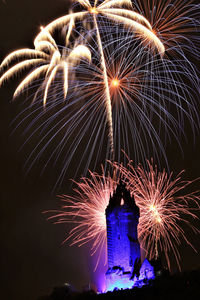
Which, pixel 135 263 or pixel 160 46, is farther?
pixel 135 263

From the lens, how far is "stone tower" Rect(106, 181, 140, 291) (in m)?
60.8

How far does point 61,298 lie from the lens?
230 feet

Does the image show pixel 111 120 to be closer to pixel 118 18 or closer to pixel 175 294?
pixel 118 18

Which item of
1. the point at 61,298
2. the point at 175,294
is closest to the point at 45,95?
the point at 175,294

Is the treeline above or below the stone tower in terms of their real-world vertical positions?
below

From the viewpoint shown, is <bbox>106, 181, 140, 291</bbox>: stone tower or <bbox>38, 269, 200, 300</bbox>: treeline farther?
<bbox>106, 181, 140, 291</bbox>: stone tower

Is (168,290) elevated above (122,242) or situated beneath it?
situated beneath

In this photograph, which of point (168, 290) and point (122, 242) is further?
point (122, 242)

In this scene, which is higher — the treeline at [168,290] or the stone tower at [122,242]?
the stone tower at [122,242]

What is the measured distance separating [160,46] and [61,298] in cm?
4932

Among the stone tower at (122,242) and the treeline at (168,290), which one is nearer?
the treeline at (168,290)

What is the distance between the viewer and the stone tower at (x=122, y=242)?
200ft

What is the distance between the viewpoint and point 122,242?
2462 inches

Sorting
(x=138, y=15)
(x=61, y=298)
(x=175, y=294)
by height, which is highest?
(x=138, y=15)
